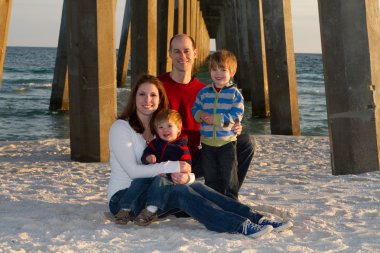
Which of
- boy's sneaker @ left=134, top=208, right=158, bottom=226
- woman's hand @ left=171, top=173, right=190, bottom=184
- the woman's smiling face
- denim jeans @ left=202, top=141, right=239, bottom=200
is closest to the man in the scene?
denim jeans @ left=202, top=141, right=239, bottom=200

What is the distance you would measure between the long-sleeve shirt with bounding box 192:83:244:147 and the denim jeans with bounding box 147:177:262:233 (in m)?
0.36

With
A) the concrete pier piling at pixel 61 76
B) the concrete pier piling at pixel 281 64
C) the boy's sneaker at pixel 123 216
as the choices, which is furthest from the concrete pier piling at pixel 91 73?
the concrete pier piling at pixel 61 76

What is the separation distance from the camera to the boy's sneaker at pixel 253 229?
3.73 m

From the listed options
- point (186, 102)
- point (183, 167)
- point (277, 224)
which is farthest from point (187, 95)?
point (277, 224)

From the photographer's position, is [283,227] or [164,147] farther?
[164,147]

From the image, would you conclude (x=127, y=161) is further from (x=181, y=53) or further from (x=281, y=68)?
(x=281, y=68)

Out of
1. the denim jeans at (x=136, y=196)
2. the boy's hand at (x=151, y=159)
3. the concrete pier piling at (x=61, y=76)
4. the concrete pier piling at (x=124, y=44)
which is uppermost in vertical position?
the concrete pier piling at (x=124, y=44)

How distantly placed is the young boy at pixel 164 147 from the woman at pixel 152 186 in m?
0.03

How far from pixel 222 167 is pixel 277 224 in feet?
1.80

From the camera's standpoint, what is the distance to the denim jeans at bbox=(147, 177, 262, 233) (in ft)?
12.6

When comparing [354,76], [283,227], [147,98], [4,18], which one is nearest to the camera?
[283,227]

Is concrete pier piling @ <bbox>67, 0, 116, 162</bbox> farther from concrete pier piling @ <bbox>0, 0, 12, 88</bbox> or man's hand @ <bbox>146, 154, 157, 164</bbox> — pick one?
man's hand @ <bbox>146, 154, 157, 164</bbox>

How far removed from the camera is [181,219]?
14.1ft

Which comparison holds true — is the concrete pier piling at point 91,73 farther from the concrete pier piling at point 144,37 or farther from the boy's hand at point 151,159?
the boy's hand at point 151,159
